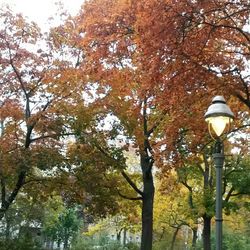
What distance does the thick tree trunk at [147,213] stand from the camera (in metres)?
18.5

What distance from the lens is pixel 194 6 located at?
982cm

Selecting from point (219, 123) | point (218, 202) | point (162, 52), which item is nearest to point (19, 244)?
point (162, 52)

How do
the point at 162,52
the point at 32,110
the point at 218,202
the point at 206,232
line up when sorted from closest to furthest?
the point at 218,202 → the point at 162,52 → the point at 32,110 → the point at 206,232

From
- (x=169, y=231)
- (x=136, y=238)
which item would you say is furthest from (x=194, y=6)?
(x=136, y=238)

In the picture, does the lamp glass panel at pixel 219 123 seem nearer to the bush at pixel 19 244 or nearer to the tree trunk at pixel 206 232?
the bush at pixel 19 244

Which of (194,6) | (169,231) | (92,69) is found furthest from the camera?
(169,231)

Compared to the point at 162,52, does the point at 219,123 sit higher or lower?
lower

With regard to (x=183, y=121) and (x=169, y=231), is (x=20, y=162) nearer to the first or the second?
Result: (x=183, y=121)

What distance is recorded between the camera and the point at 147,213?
1891 cm

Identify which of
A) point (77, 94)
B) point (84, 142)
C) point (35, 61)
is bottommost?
point (84, 142)

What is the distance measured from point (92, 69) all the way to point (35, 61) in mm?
5852

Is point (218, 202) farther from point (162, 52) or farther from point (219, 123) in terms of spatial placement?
point (162, 52)

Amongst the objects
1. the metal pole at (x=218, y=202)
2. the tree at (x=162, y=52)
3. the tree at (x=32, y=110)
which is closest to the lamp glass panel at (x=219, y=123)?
the metal pole at (x=218, y=202)

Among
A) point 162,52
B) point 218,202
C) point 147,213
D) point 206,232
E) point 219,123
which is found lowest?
point 218,202
